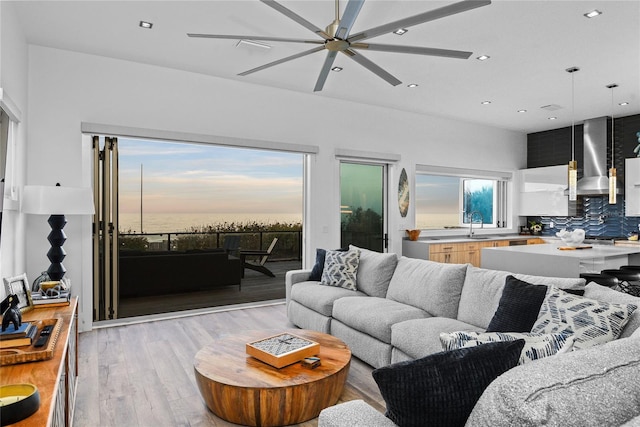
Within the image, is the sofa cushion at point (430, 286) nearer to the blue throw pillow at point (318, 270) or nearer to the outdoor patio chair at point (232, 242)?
the blue throw pillow at point (318, 270)

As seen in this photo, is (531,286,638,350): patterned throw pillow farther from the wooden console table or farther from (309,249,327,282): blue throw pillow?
(309,249,327,282): blue throw pillow

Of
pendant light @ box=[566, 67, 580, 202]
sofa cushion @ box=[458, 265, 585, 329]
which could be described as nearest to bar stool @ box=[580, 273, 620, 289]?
sofa cushion @ box=[458, 265, 585, 329]

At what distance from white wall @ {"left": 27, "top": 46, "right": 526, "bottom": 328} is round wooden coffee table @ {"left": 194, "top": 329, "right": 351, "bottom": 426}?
2.56 metres

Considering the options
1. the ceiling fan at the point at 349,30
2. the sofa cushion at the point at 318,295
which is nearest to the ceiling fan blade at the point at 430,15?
the ceiling fan at the point at 349,30

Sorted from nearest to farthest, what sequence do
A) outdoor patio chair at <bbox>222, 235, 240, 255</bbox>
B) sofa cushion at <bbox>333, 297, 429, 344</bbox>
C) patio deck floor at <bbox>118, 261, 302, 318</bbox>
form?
sofa cushion at <bbox>333, 297, 429, 344</bbox>, patio deck floor at <bbox>118, 261, 302, 318</bbox>, outdoor patio chair at <bbox>222, 235, 240, 255</bbox>

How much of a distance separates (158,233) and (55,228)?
143 inches

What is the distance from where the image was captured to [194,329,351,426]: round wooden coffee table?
221 cm

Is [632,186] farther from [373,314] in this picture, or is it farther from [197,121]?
[197,121]

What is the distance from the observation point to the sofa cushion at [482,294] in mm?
2723

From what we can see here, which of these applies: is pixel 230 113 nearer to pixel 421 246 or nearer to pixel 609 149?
pixel 421 246

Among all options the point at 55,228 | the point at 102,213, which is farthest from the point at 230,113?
the point at 55,228

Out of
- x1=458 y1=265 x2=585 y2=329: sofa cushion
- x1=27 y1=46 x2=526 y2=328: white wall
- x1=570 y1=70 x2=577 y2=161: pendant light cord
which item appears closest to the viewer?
x1=458 y1=265 x2=585 y2=329: sofa cushion

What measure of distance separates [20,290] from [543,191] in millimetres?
7906

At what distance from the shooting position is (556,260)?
4.19 metres
